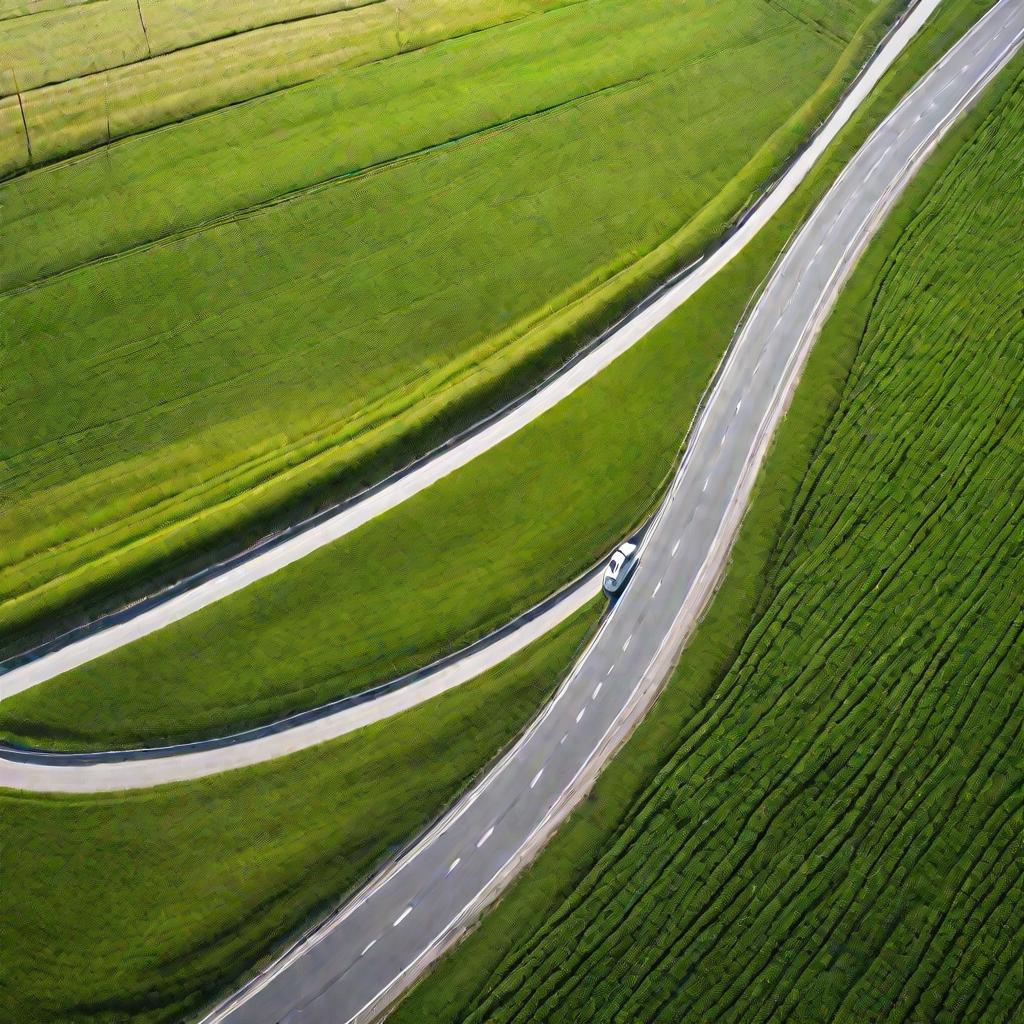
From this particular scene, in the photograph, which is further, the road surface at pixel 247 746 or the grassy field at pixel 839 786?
the road surface at pixel 247 746

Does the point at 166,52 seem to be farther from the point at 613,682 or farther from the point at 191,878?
the point at 191,878

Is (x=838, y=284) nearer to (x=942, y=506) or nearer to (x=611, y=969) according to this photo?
(x=942, y=506)

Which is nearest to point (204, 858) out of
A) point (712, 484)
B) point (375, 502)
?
point (375, 502)

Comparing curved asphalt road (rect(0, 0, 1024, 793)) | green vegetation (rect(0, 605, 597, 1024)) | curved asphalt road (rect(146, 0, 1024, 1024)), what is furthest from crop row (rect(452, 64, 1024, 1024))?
green vegetation (rect(0, 605, 597, 1024))

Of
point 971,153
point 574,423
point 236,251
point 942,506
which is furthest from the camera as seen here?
point 971,153

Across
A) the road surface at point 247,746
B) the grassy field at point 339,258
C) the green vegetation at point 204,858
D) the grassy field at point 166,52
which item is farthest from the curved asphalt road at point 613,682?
the grassy field at point 166,52

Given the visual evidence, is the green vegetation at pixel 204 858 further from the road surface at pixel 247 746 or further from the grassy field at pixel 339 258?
the grassy field at pixel 339 258

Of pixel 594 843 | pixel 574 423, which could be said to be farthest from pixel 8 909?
pixel 574 423
